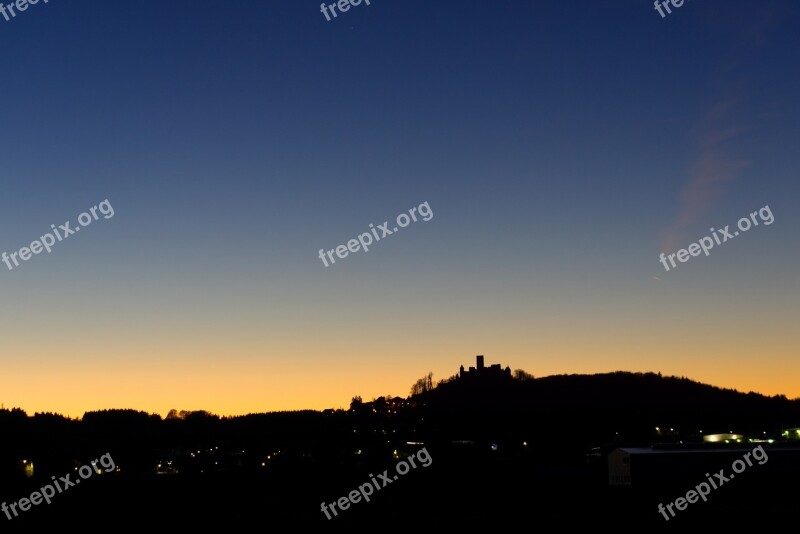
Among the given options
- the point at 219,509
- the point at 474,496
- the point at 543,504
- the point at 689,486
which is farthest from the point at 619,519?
the point at 219,509

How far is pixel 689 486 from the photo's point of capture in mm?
81062

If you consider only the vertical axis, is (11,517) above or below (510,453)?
above

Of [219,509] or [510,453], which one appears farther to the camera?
[510,453]

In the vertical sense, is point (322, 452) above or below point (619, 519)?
above

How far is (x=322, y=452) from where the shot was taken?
167 m

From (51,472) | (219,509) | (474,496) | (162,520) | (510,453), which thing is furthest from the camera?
(510,453)

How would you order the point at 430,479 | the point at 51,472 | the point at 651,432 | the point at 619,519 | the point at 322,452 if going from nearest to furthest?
the point at 619,519 < the point at 430,479 < the point at 51,472 < the point at 322,452 < the point at 651,432

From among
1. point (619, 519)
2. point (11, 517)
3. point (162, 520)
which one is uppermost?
point (11, 517)

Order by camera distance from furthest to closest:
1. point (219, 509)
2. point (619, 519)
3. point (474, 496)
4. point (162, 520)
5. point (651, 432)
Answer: point (651, 432) < point (474, 496) < point (219, 509) < point (162, 520) < point (619, 519)

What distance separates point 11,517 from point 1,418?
119 m

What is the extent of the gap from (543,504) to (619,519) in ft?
34.4

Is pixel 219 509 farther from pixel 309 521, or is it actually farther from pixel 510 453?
pixel 510 453

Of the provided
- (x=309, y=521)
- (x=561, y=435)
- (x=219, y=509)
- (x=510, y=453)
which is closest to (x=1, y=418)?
(x=510, y=453)

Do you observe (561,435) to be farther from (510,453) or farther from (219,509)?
(219,509)
